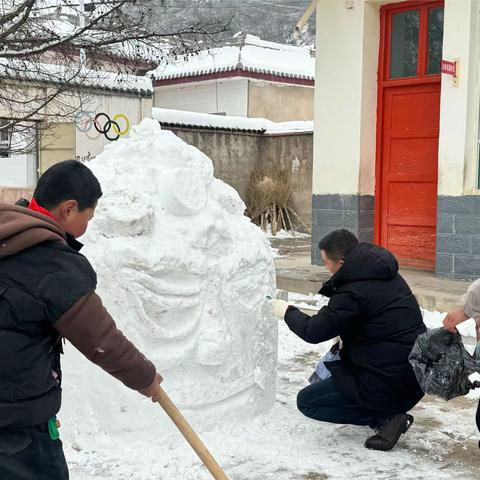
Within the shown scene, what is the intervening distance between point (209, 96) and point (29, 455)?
17.5m

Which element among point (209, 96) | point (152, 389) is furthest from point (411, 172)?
point (209, 96)

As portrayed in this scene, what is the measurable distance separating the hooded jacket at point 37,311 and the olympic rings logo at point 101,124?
968cm

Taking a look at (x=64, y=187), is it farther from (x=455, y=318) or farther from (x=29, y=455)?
(x=455, y=318)

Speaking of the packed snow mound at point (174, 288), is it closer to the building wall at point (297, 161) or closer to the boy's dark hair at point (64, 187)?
the boy's dark hair at point (64, 187)

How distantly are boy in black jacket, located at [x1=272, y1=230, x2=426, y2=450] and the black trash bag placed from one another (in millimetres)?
139

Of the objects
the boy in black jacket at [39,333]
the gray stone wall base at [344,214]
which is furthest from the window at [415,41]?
the boy in black jacket at [39,333]

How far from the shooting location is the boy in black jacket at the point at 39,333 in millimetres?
1848

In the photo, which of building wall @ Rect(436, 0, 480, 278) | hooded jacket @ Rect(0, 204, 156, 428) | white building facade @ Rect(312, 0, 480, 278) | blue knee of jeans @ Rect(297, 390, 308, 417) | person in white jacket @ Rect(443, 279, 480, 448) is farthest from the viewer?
white building facade @ Rect(312, 0, 480, 278)

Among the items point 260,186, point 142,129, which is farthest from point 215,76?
point 142,129

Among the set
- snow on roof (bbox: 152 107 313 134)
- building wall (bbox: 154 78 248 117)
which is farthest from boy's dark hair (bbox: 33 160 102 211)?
building wall (bbox: 154 78 248 117)

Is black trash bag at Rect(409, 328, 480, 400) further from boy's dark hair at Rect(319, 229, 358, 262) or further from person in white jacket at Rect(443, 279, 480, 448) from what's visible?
boy's dark hair at Rect(319, 229, 358, 262)

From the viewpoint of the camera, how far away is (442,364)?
3.12 m

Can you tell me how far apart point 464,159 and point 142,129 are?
13.4 feet

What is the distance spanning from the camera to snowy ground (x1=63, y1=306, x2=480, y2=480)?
3037mm
